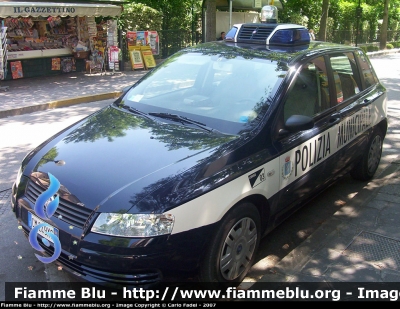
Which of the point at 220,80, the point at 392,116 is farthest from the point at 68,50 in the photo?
the point at 220,80

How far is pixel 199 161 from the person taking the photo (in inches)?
125

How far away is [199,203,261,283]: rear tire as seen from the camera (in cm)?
310

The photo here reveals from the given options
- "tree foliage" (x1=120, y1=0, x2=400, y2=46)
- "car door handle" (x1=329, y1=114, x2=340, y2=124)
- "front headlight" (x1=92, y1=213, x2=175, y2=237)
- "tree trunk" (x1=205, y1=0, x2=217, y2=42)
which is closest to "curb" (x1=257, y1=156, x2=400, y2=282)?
"car door handle" (x1=329, y1=114, x2=340, y2=124)

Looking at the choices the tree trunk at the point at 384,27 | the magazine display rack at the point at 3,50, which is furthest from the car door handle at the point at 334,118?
the tree trunk at the point at 384,27

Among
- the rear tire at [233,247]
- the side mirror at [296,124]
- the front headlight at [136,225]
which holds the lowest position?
the rear tire at [233,247]

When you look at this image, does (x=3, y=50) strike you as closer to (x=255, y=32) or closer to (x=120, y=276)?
(x=255, y=32)

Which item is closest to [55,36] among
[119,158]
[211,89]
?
[211,89]

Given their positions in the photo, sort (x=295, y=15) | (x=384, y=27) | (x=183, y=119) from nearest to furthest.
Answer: (x=183, y=119) → (x=295, y=15) → (x=384, y=27)

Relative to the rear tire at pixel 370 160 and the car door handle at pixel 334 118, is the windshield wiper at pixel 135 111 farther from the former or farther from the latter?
the rear tire at pixel 370 160

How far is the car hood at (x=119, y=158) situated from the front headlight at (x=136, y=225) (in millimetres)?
45

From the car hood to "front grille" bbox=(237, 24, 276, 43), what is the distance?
1594mm

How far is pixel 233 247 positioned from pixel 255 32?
8.24 feet

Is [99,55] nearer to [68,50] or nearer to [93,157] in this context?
[68,50]

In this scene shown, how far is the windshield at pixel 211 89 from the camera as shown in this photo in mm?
3854
